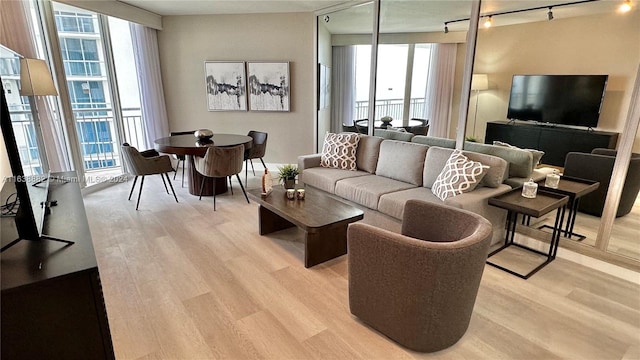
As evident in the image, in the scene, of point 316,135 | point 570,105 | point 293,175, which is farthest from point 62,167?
point 570,105

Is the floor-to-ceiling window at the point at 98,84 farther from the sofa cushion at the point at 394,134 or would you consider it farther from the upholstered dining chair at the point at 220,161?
the sofa cushion at the point at 394,134

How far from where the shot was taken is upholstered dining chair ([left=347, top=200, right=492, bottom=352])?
1.69 metres

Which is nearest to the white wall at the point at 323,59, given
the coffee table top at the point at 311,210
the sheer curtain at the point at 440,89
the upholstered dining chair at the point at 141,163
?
the sheer curtain at the point at 440,89

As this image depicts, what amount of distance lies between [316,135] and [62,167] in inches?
141

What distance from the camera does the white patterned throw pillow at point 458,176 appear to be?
117 inches

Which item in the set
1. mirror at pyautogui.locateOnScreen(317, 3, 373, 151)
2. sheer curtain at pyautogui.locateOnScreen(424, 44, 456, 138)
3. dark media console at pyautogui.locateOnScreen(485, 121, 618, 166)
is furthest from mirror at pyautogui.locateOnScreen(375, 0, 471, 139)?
dark media console at pyautogui.locateOnScreen(485, 121, 618, 166)

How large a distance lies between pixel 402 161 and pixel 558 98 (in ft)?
5.11

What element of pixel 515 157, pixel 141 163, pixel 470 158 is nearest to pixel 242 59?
pixel 141 163

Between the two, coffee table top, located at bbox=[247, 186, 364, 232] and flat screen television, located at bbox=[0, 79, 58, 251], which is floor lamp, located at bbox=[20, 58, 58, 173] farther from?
coffee table top, located at bbox=[247, 186, 364, 232]

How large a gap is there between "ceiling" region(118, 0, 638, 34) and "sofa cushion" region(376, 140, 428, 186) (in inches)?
55.6

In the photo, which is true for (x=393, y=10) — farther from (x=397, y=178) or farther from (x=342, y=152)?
(x=397, y=178)

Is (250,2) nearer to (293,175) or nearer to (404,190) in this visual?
(293,175)

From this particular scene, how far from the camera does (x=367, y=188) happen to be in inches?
137

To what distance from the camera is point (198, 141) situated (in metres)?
4.49
